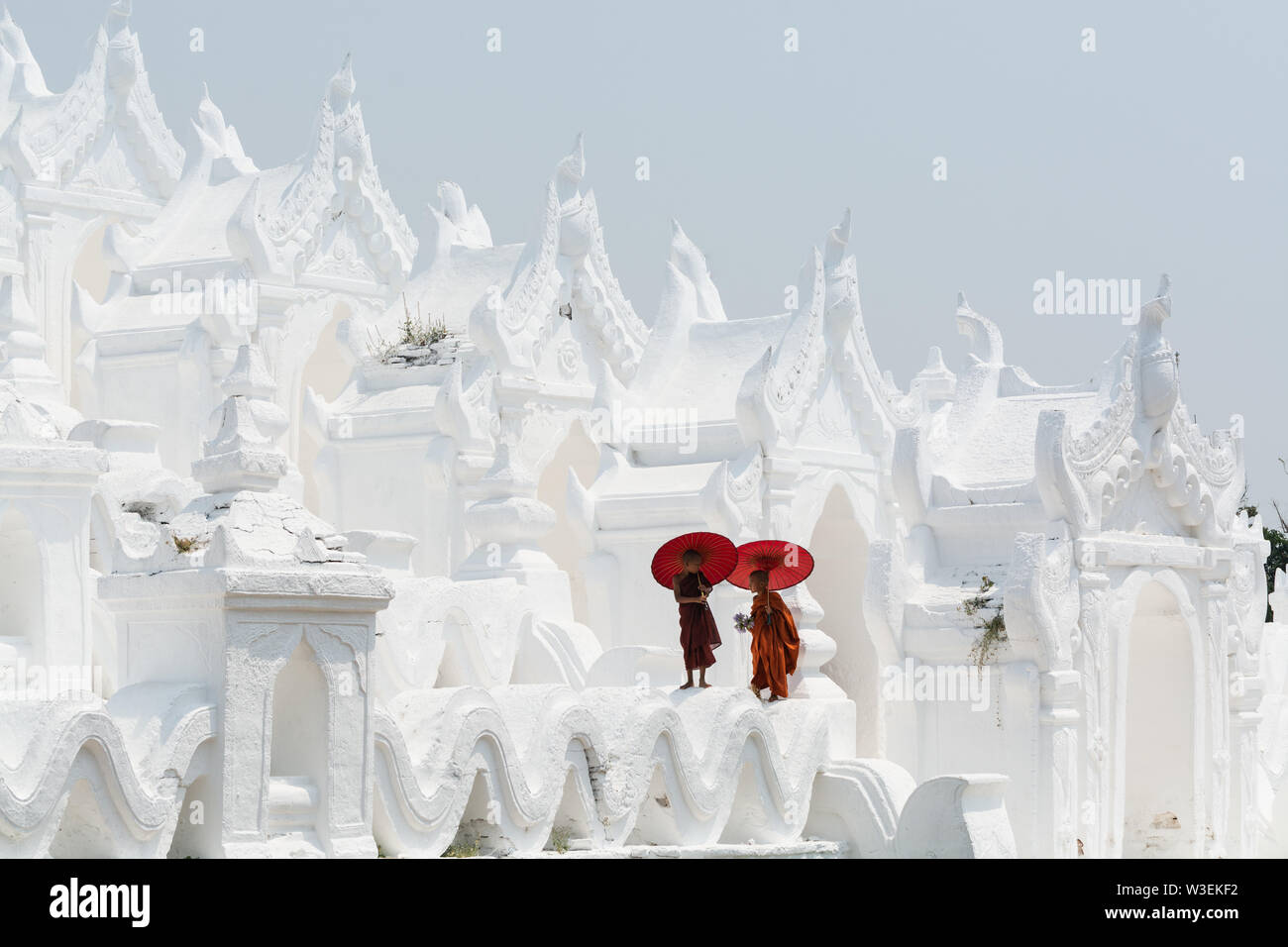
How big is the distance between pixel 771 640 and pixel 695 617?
60 cm

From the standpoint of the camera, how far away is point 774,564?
11828 mm

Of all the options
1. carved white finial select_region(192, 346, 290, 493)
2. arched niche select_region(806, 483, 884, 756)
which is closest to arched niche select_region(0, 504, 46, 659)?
carved white finial select_region(192, 346, 290, 493)

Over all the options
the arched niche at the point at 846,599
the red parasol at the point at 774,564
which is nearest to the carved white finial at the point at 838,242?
the arched niche at the point at 846,599

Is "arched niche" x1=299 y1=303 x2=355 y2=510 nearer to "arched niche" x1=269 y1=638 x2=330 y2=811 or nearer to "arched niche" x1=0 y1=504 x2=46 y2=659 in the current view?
"arched niche" x1=0 y1=504 x2=46 y2=659

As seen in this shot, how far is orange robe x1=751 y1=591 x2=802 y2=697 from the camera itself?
11812mm

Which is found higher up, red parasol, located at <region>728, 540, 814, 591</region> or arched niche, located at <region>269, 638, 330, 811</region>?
red parasol, located at <region>728, 540, 814, 591</region>

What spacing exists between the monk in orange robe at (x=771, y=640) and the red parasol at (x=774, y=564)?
5cm

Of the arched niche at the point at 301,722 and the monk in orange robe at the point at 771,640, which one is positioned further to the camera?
the monk in orange robe at the point at 771,640

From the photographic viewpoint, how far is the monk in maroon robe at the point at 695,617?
11445 mm

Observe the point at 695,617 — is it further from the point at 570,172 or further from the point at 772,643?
the point at 570,172

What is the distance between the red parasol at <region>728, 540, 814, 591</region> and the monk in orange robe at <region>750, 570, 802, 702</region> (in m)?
0.05

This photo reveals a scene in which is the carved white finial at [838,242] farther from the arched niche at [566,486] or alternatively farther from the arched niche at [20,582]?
the arched niche at [20,582]

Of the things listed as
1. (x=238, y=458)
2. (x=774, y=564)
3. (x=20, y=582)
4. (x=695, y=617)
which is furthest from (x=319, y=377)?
(x=238, y=458)

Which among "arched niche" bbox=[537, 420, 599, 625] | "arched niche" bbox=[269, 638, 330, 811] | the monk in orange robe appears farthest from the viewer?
"arched niche" bbox=[537, 420, 599, 625]
